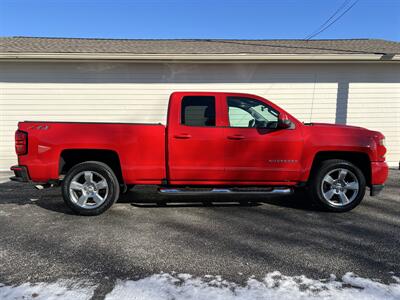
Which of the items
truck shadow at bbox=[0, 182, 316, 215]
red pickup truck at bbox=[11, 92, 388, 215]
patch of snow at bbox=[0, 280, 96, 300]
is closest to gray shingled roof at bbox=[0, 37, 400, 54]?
truck shadow at bbox=[0, 182, 316, 215]

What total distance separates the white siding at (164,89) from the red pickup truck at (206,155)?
411cm

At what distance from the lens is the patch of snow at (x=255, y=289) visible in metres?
2.75

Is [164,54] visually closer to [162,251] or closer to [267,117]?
[267,117]

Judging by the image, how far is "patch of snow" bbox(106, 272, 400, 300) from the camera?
2.75 meters

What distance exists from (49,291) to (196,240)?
5.71 feet

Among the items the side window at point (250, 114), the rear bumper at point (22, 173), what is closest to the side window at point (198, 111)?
the side window at point (250, 114)

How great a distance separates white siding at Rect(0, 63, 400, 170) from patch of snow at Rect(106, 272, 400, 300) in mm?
6669

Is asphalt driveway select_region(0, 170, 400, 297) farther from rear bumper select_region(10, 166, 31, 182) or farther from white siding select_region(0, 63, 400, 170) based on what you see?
white siding select_region(0, 63, 400, 170)

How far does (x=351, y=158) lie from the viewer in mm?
5383

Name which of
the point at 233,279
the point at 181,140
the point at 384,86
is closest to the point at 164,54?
the point at 181,140

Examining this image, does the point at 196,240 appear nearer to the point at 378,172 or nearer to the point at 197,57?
the point at 378,172

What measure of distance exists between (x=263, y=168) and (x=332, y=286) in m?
2.39

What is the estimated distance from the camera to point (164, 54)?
8773mm

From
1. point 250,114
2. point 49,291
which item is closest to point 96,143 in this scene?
point 250,114
